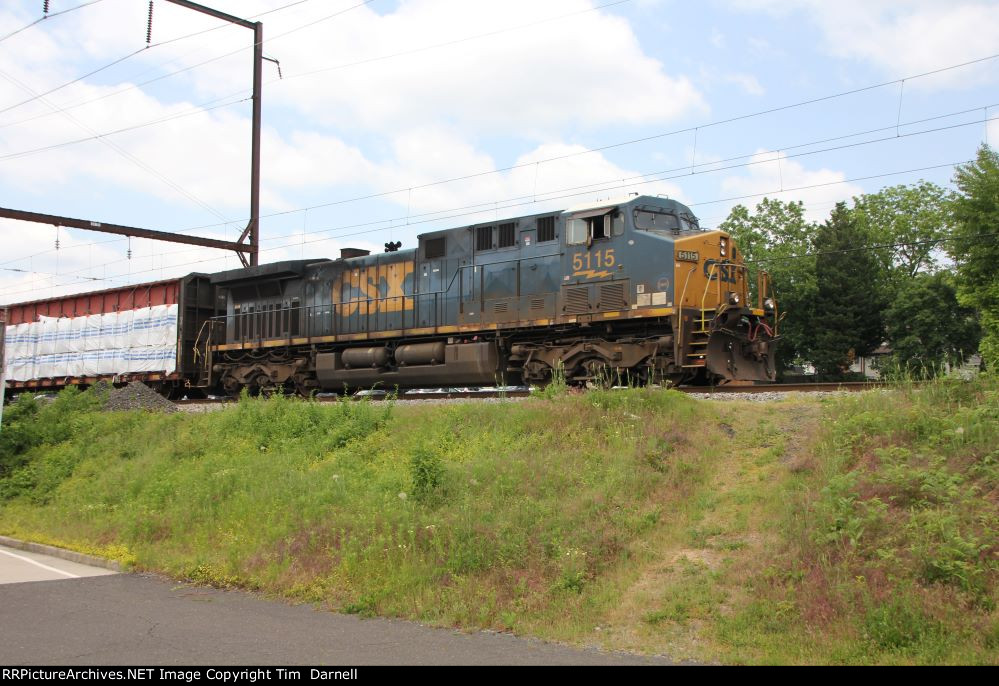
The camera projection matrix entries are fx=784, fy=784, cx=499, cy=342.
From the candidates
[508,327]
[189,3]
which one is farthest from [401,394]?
[189,3]

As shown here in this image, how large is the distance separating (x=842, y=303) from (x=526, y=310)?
36619 mm

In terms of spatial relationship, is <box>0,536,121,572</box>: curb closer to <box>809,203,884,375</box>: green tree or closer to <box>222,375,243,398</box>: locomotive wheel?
<box>222,375,243,398</box>: locomotive wheel

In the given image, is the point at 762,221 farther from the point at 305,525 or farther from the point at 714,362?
the point at 305,525

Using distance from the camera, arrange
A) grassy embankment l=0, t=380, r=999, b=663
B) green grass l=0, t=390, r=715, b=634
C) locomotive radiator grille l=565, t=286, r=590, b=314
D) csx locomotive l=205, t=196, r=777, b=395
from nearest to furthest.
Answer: grassy embankment l=0, t=380, r=999, b=663 < green grass l=0, t=390, r=715, b=634 < csx locomotive l=205, t=196, r=777, b=395 < locomotive radiator grille l=565, t=286, r=590, b=314

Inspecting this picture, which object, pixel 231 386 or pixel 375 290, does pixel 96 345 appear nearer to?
pixel 231 386

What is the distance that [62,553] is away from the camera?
11.2 metres

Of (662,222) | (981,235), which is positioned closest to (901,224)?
(981,235)

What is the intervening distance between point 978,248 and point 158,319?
86.7 ft

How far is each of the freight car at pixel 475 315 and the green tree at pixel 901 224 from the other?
4180 centimetres

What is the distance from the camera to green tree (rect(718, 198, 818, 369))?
1885 inches

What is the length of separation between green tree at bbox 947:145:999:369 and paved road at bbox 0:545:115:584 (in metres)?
25.6

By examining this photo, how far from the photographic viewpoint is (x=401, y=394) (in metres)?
18.1

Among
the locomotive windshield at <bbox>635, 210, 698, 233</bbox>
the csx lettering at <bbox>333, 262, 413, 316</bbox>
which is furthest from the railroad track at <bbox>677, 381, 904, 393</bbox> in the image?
the csx lettering at <bbox>333, 262, 413, 316</bbox>

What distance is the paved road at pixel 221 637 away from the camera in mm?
5863
